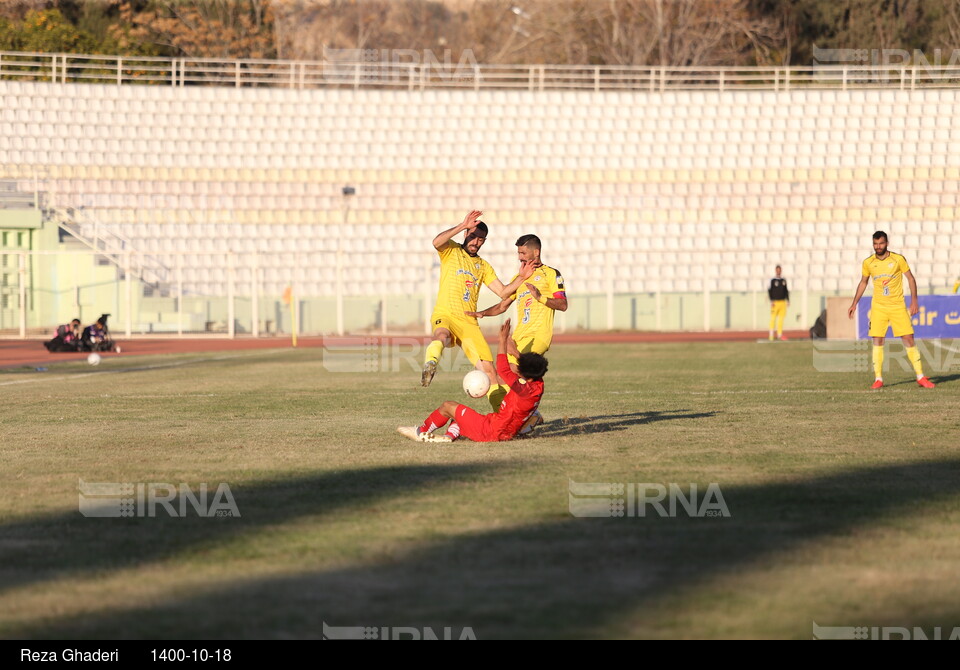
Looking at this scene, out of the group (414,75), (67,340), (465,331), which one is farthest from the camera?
(414,75)

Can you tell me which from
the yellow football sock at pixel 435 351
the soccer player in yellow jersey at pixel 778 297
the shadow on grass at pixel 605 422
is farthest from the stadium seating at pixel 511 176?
the yellow football sock at pixel 435 351

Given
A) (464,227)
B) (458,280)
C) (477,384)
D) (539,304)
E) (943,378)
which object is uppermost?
(464,227)

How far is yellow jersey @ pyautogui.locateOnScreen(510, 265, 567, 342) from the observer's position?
447 inches

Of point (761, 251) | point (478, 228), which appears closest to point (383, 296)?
point (761, 251)

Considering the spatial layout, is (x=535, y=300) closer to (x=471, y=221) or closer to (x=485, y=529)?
(x=471, y=221)

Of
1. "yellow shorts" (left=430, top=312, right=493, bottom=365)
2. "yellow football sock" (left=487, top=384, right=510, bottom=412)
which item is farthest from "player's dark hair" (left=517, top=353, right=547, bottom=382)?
"yellow shorts" (left=430, top=312, right=493, bottom=365)

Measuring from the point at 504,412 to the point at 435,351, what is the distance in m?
1.38

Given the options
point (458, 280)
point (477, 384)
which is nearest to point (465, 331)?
point (458, 280)

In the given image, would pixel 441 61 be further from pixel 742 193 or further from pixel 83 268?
pixel 83 268

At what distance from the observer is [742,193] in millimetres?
41000

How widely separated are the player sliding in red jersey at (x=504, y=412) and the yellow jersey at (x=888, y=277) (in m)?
7.69

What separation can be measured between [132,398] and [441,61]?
2236 inches

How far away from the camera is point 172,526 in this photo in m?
6.80

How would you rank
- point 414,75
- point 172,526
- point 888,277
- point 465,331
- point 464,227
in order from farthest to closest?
point 414,75, point 888,277, point 465,331, point 464,227, point 172,526
